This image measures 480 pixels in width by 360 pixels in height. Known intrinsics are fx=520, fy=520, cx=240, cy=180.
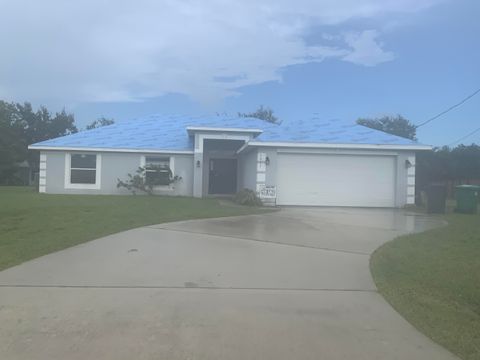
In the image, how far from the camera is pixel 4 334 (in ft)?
16.4

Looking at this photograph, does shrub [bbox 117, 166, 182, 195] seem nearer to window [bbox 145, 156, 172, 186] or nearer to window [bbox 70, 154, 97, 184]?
window [bbox 145, 156, 172, 186]

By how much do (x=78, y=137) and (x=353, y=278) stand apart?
22088mm

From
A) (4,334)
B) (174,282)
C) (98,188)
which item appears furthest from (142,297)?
(98,188)

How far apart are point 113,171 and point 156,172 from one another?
211 cm

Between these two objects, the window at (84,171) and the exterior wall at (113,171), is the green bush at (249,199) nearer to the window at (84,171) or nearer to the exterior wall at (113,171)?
the exterior wall at (113,171)

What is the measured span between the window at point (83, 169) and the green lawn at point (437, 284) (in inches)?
701

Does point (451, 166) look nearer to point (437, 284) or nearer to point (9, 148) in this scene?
point (437, 284)

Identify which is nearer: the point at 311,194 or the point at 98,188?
the point at 311,194

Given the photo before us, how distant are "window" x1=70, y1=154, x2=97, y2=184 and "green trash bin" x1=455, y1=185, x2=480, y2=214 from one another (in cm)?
1646

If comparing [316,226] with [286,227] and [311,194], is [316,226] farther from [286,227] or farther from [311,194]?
[311,194]

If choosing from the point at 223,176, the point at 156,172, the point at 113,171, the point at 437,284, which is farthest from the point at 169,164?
the point at 437,284

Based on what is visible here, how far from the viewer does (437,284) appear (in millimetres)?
6988

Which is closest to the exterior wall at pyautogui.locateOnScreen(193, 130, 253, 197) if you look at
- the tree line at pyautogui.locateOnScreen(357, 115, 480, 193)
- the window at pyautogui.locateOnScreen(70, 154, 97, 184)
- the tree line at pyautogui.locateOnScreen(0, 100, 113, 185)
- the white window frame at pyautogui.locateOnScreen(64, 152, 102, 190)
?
the white window frame at pyautogui.locateOnScreen(64, 152, 102, 190)

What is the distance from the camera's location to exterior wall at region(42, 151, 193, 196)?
25.1 m
